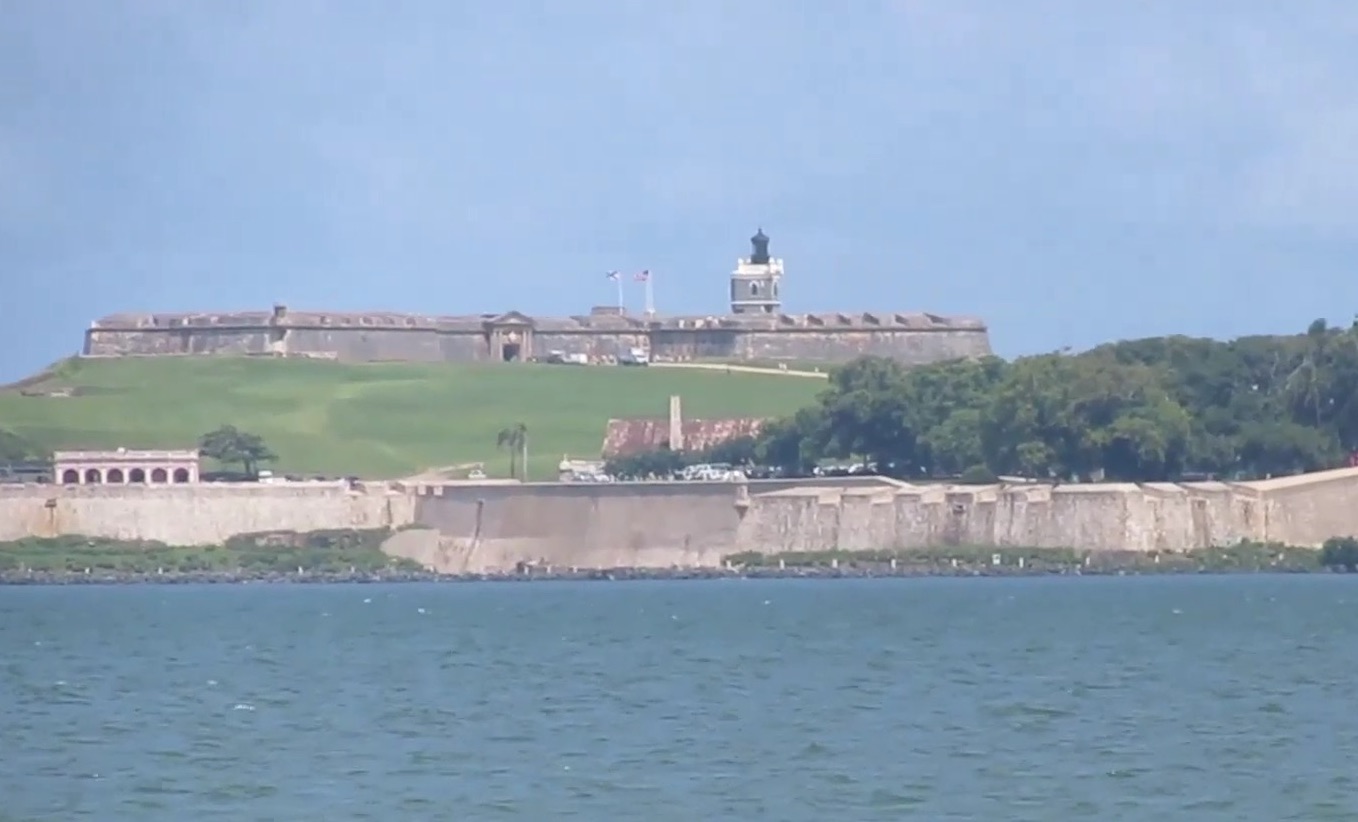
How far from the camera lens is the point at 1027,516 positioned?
3051 inches

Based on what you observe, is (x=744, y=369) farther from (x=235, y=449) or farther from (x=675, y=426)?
(x=235, y=449)

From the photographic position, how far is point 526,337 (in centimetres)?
13112

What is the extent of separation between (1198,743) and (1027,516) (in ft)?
151

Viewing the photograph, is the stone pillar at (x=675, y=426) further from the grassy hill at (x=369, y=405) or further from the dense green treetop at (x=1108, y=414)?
the dense green treetop at (x=1108, y=414)

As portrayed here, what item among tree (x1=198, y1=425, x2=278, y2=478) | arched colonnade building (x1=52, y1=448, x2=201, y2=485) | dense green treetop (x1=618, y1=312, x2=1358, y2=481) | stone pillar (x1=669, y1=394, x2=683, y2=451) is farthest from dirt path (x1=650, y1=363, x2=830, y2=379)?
arched colonnade building (x1=52, y1=448, x2=201, y2=485)

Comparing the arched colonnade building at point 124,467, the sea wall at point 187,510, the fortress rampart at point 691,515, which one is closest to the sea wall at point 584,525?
the fortress rampart at point 691,515

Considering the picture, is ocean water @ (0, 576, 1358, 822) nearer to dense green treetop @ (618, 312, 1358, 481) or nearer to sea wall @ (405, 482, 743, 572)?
dense green treetop @ (618, 312, 1358, 481)

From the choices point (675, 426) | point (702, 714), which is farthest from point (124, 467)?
point (702, 714)

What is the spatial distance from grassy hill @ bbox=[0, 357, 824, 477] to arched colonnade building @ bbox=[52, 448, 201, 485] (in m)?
6.10

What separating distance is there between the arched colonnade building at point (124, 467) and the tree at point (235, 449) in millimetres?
3585

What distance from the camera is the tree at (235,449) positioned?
99.5 metres

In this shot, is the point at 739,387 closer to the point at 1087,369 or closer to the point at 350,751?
the point at 1087,369

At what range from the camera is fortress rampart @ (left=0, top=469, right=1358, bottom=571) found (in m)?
76.4

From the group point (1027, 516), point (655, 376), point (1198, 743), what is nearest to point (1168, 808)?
point (1198, 743)
